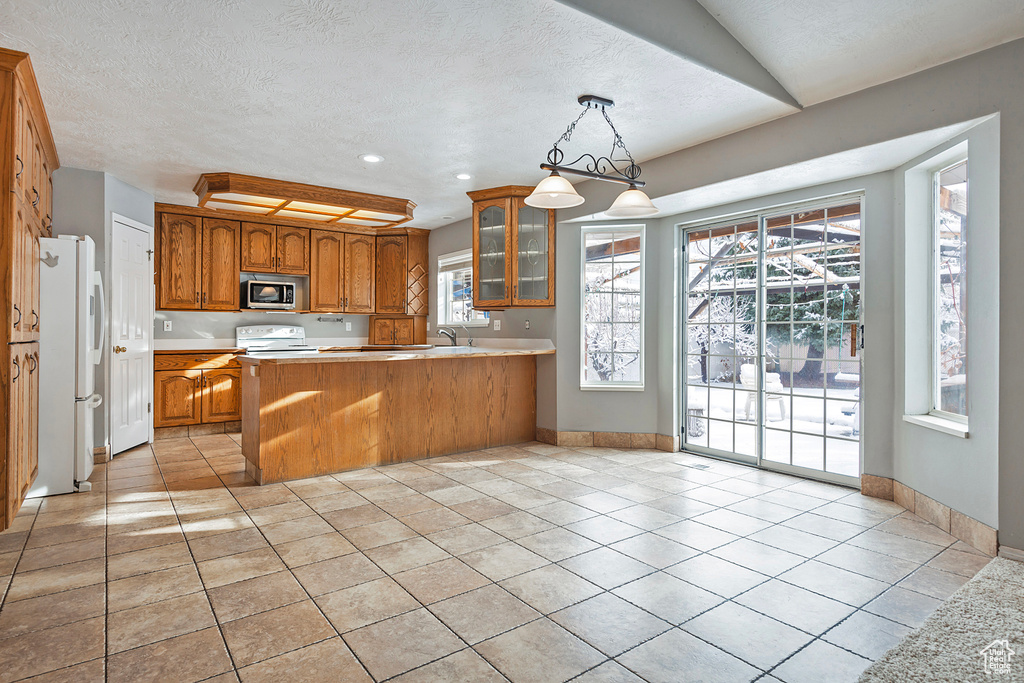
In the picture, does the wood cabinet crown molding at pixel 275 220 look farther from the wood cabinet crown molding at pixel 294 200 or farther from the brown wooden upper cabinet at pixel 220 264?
the wood cabinet crown molding at pixel 294 200

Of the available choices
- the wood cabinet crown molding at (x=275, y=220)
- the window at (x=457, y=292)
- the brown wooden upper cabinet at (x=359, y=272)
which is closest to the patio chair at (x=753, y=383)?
the window at (x=457, y=292)

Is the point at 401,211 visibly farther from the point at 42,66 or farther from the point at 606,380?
the point at 42,66

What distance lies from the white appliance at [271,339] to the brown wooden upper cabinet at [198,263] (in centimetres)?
36

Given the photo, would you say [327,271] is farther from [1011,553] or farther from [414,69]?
[1011,553]

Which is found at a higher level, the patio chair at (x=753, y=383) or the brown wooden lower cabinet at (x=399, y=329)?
the brown wooden lower cabinet at (x=399, y=329)

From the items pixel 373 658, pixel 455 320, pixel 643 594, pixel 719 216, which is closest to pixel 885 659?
pixel 643 594

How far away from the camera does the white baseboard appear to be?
2.54 m

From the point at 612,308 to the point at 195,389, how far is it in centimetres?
415

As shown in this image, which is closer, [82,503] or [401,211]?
[82,503]

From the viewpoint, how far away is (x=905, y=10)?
2.46m

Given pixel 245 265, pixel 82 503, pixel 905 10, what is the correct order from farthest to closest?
1. pixel 245 265
2. pixel 82 503
3. pixel 905 10

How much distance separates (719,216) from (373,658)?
3952 mm

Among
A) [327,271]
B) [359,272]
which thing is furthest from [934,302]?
[327,271]

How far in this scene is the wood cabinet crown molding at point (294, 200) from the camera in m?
4.77
